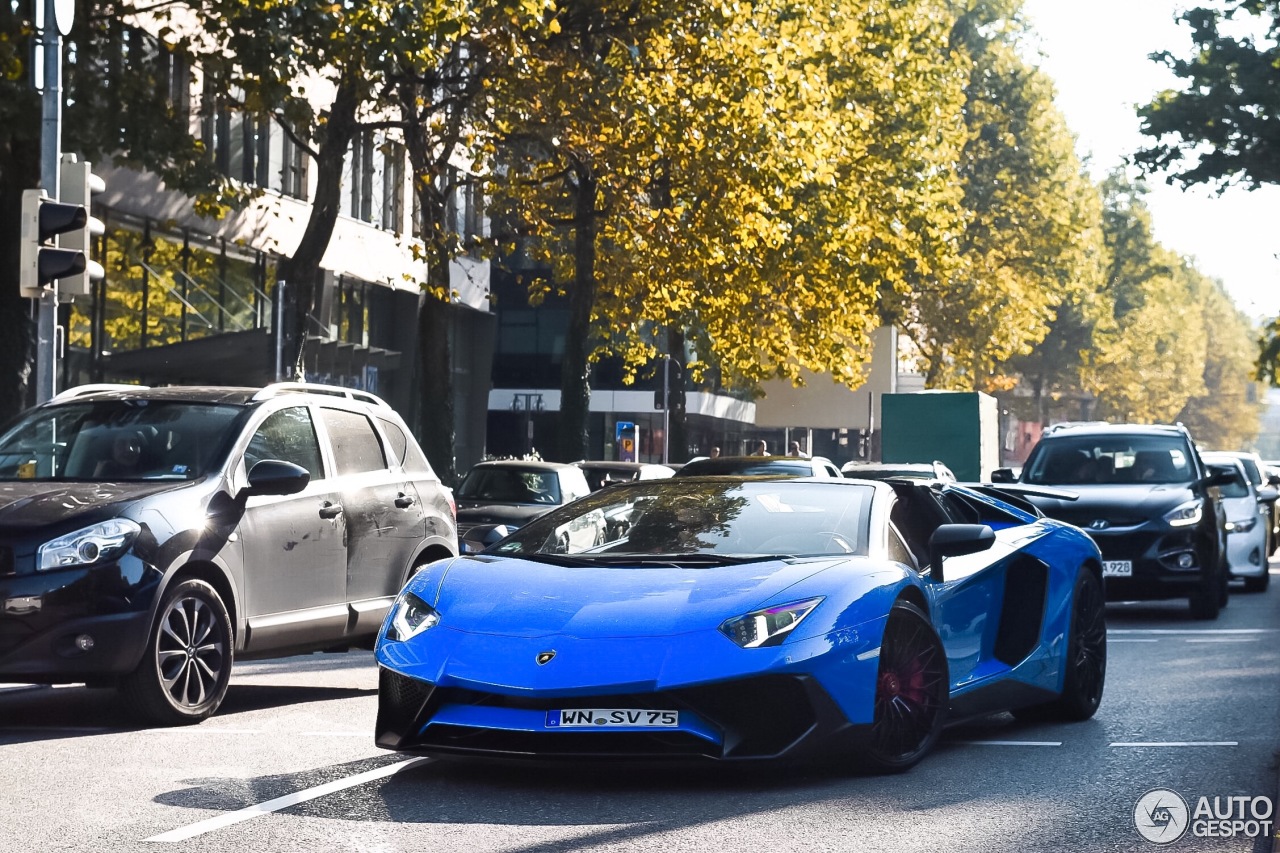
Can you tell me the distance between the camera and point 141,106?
22.2 m

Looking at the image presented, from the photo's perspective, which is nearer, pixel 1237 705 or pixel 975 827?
pixel 975 827

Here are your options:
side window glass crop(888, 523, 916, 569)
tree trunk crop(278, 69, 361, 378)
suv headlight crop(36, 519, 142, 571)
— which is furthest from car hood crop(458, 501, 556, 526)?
side window glass crop(888, 523, 916, 569)

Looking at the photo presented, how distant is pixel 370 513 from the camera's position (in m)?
11.7

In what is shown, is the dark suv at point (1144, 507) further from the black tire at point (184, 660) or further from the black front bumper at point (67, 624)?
the black front bumper at point (67, 624)

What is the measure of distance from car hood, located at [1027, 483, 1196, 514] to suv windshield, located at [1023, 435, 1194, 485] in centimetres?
40

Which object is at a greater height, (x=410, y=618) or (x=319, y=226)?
(x=319, y=226)

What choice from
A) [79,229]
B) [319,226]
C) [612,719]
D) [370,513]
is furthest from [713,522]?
[319,226]

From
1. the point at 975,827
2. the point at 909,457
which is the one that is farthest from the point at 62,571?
the point at 909,457

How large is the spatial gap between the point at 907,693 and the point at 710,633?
3.57ft

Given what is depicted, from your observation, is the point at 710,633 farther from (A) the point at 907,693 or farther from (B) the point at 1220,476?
(B) the point at 1220,476

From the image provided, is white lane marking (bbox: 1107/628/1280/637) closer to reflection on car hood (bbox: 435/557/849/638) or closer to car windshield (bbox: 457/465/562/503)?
car windshield (bbox: 457/465/562/503)

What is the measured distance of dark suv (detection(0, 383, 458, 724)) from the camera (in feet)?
30.7

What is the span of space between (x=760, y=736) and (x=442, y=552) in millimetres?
5803

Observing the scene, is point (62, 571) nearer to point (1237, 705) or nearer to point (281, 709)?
point (281, 709)
